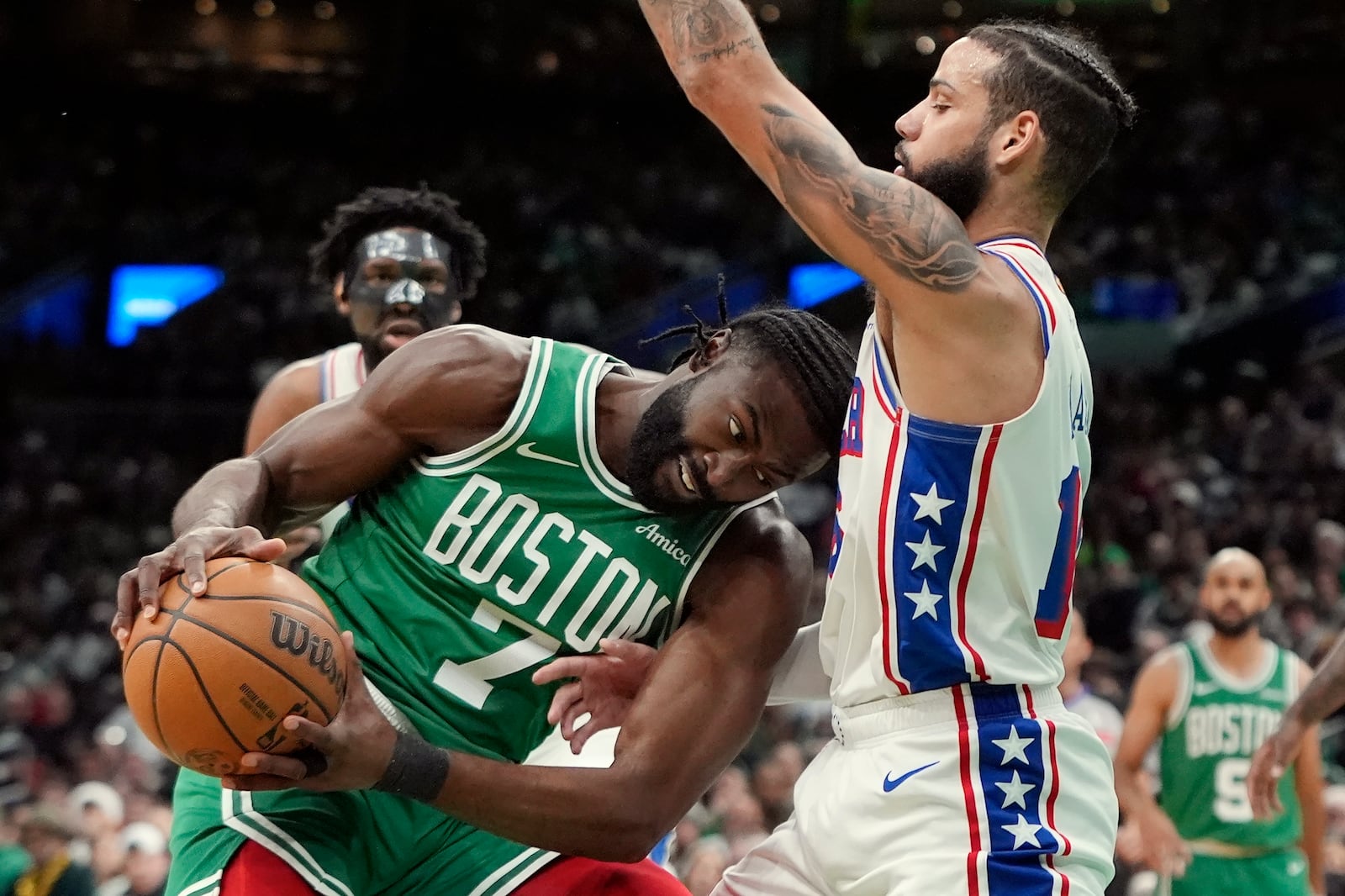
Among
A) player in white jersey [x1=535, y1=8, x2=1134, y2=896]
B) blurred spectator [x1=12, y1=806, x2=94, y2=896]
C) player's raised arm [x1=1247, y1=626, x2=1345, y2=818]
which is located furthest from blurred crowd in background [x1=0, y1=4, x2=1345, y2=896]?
player in white jersey [x1=535, y1=8, x2=1134, y2=896]

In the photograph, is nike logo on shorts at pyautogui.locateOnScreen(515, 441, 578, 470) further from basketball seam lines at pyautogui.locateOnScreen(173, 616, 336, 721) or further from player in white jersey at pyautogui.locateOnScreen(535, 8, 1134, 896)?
basketball seam lines at pyautogui.locateOnScreen(173, 616, 336, 721)

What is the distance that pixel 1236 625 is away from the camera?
6723 millimetres

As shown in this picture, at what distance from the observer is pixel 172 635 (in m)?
2.54

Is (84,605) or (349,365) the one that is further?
(84,605)

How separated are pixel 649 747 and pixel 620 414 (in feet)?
2.13

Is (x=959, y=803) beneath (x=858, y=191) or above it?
beneath

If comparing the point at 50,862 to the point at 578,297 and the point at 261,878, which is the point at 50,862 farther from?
the point at 578,297

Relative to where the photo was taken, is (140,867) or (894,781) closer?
(894,781)

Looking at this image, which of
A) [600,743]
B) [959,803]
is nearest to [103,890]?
[600,743]

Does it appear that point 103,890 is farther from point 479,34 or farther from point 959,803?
point 479,34

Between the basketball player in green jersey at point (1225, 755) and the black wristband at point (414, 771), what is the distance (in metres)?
4.38

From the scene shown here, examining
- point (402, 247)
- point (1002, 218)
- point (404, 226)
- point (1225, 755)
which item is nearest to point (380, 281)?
point (402, 247)

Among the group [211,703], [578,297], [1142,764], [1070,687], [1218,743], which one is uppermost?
[211,703]

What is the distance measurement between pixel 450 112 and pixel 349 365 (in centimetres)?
1502
